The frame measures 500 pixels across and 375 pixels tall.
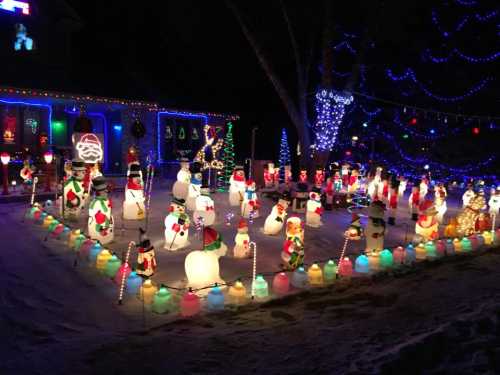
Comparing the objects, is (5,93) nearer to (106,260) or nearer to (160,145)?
(160,145)

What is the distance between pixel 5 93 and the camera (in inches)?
567

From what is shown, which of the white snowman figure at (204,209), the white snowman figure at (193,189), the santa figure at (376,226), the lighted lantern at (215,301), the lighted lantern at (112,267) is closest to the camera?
the lighted lantern at (215,301)

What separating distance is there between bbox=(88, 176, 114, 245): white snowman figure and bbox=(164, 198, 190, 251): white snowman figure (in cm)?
118

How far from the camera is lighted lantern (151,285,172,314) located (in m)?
5.66

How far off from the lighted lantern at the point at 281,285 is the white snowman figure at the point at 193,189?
17.9ft

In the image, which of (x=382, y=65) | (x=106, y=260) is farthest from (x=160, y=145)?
(x=106, y=260)

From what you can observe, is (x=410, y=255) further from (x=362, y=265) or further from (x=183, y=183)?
(x=183, y=183)

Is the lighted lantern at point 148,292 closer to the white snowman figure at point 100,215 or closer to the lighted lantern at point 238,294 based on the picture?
the lighted lantern at point 238,294

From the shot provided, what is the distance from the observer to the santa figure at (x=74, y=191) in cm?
972

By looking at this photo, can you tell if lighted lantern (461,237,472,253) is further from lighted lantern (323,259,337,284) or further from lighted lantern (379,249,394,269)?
lighted lantern (323,259,337,284)

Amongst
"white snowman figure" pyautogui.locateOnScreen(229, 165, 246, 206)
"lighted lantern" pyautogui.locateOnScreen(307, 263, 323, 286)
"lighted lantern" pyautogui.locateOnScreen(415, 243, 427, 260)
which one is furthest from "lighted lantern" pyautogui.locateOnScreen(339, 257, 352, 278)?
"white snowman figure" pyautogui.locateOnScreen(229, 165, 246, 206)

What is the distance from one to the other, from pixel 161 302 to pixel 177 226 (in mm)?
2598

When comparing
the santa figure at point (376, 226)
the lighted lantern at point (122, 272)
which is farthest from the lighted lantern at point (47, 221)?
the santa figure at point (376, 226)

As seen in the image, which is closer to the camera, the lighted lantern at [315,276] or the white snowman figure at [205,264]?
the white snowman figure at [205,264]
